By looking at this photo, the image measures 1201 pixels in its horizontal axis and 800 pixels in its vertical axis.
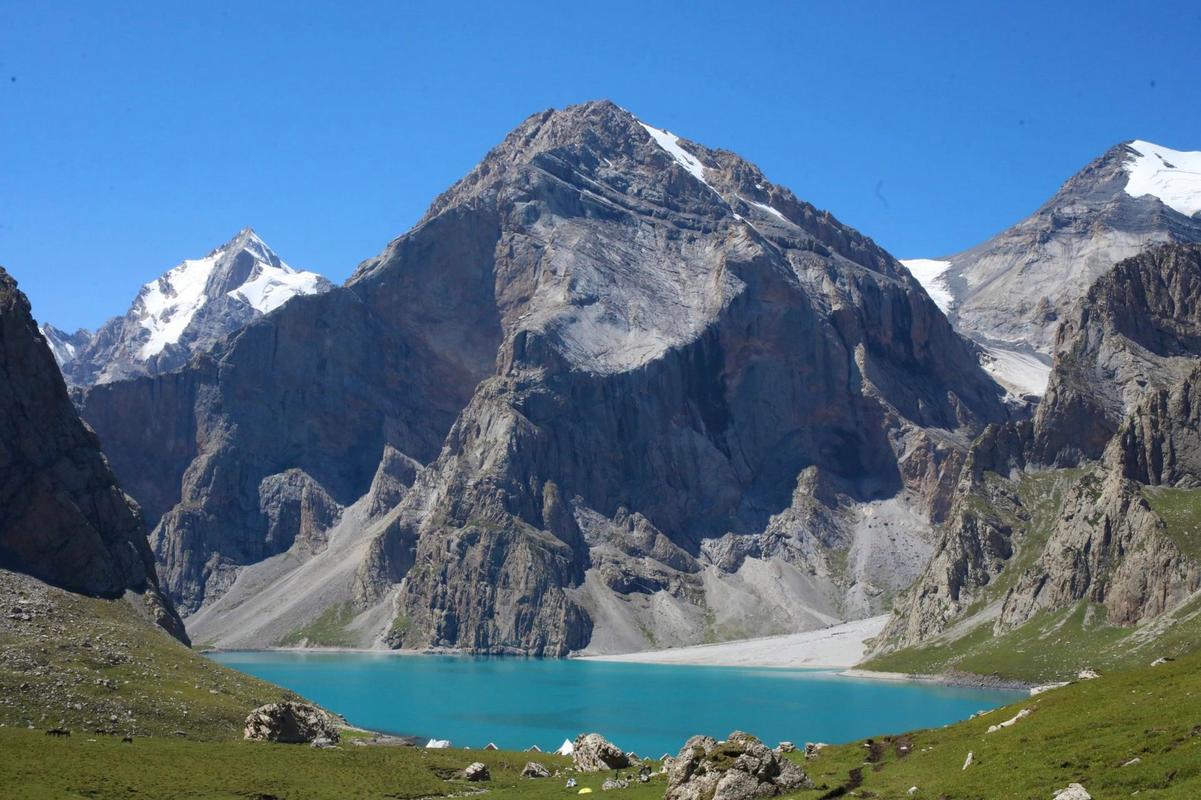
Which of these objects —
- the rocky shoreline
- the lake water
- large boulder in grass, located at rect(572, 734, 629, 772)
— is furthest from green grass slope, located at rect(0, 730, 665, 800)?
the rocky shoreline

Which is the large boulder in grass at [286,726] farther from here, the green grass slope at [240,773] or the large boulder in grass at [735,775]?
the large boulder in grass at [735,775]

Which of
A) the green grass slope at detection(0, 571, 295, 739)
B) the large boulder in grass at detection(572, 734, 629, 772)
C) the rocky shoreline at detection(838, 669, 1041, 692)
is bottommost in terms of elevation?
the rocky shoreline at detection(838, 669, 1041, 692)

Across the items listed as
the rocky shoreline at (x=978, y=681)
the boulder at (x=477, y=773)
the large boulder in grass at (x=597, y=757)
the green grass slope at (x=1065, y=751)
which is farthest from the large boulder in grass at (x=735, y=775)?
the rocky shoreline at (x=978, y=681)

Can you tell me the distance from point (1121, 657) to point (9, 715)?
13721cm

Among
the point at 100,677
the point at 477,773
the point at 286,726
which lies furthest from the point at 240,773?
the point at 100,677

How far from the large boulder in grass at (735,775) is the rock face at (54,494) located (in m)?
91.2

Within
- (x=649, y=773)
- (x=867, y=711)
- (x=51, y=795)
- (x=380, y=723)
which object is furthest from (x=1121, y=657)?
(x=51, y=795)

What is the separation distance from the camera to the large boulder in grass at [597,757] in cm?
7350

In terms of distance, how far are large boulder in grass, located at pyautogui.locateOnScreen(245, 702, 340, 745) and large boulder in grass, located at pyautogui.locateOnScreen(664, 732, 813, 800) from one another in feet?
121

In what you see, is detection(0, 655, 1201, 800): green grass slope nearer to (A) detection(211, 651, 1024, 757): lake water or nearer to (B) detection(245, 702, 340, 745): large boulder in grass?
(B) detection(245, 702, 340, 745): large boulder in grass

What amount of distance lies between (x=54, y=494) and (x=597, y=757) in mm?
84625

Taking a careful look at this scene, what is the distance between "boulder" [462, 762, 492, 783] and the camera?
236 ft

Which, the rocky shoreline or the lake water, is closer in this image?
the lake water

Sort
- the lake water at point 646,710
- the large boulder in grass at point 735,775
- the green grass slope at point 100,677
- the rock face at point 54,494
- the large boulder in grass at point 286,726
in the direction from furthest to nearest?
the lake water at point 646,710 → the rock face at point 54,494 → the large boulder in grass at point 286,726 → the green grass slope at point 100,677 → the large boulder in grass at point 735,775
